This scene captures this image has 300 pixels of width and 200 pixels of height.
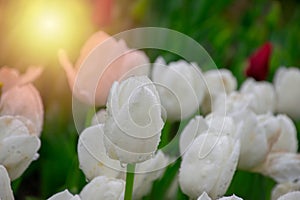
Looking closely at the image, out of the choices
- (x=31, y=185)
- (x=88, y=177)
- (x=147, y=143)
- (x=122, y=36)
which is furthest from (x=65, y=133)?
(x=147, y=143)

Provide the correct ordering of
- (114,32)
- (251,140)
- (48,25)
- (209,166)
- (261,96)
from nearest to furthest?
(209,166) < (251,140) < (261,96) < (48,25) < (114,32)

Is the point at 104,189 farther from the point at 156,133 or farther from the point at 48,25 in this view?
the point at 48,25

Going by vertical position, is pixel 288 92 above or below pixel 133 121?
below

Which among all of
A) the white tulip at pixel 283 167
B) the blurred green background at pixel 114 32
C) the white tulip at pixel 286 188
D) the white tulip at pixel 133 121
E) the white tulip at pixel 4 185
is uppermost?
the white tulip at pixel 133 121

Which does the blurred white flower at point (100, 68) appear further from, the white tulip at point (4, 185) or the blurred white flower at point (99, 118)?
the white tulip at point (4, 185)

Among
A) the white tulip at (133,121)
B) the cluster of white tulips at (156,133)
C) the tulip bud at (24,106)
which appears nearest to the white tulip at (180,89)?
the cluster of white tulips at (156,133)

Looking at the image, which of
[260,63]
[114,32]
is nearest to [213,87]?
[260,63]
